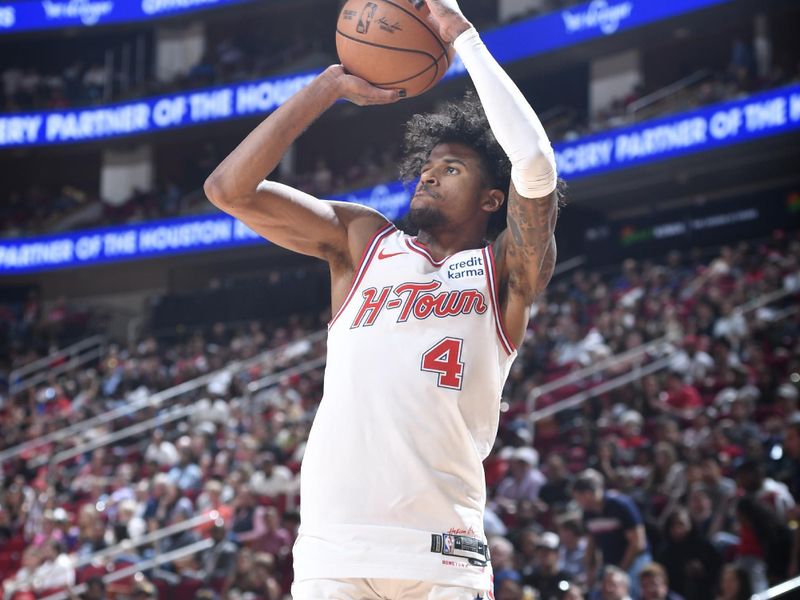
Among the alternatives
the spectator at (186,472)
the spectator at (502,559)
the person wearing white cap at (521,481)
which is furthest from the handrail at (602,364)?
the spectator at (502,559)

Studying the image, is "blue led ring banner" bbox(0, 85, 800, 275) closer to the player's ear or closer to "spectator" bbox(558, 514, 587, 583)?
"spectator" bbox(558, 514, 587, 583)

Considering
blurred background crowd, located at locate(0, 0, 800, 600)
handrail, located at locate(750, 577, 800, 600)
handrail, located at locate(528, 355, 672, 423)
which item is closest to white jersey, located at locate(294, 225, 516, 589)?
blurred background crowd, located at locate(0, 0, 800, 600)

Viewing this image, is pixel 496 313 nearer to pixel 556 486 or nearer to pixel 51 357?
pixel 556 486

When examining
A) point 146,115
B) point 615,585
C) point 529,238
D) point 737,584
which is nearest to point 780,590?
point 737,584

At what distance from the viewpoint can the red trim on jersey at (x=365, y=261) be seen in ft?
9.95

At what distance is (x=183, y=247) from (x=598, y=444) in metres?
12.7

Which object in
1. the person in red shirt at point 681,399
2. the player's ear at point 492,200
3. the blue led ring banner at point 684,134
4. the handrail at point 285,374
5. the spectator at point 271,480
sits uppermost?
the blue led ring banner at point 684,134

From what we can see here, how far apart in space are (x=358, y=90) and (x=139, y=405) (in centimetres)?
1068

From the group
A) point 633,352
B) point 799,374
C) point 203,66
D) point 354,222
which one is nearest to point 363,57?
point 354,222

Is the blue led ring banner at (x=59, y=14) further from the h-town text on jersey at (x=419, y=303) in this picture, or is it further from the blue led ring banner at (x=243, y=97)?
the h-town text on jersey at (x=419, y=303)

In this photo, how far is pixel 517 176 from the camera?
2893 mm

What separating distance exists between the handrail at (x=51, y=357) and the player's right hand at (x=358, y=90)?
51.7 feet

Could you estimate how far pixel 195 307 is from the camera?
64.3ft

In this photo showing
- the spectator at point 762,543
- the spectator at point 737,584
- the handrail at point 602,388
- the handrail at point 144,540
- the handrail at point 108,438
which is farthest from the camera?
the handrail at point 108,438
